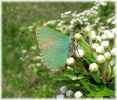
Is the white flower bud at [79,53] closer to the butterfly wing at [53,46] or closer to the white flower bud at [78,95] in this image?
the butterfly wing at [53,46]

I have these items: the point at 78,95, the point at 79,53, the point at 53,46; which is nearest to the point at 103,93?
the point at 78,95

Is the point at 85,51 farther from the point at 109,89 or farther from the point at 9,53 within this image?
the point at 9,53

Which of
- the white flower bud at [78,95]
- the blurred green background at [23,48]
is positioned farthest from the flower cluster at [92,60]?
the blurred green background at [23,48]

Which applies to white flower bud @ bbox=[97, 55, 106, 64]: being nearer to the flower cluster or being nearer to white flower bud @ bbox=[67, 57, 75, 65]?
the flower cluster

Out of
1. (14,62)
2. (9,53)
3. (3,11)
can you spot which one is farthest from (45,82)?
(3,11)

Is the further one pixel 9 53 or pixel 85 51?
pixel 9 53

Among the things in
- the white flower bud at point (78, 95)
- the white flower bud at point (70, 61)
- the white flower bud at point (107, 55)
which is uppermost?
the white flower bud at point (107, 55)

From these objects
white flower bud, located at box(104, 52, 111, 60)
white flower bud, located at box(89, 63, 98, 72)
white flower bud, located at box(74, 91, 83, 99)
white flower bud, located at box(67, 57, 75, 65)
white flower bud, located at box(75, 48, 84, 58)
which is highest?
white flower bud, located at box(75, 48, 84, 58)

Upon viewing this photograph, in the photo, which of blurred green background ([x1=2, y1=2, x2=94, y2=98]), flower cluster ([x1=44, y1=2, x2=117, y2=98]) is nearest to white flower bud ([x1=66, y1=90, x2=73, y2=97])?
flower cluster ([x1=44, y1=2, x2=117, y2=98])

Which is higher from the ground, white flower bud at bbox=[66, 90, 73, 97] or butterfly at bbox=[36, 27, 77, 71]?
butterfly at bbox=[36, 27, 77, 71]
